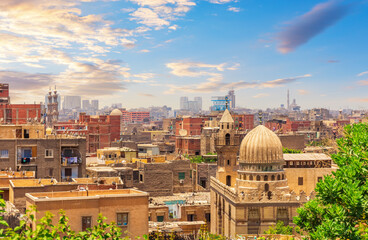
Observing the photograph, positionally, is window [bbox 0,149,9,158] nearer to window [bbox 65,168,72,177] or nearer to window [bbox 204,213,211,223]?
window [bbox 65,168,72,177]

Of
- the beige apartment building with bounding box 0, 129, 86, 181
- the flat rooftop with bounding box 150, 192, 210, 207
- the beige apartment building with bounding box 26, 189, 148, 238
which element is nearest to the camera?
the beige apartment building with bounding box 26, 189, 148, 238

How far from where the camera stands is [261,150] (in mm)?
43625

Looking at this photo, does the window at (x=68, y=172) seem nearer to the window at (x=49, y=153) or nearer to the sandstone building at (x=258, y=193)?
the window at (x=49, y=153)

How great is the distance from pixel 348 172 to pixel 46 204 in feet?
49.1

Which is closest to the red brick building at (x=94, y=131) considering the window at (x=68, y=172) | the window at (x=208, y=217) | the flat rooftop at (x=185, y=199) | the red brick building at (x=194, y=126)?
the red brick building at (x=194, y=126)

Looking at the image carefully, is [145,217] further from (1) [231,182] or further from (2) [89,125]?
(2) [89,125]

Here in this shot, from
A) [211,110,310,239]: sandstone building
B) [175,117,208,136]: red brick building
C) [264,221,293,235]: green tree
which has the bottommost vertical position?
[264,221,293,235]: green tree

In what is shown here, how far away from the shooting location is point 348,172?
773 inches

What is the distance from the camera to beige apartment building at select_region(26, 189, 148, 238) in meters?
25.8

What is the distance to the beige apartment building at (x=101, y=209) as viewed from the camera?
25.8 meters

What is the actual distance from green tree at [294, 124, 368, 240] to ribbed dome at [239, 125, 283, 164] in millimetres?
21325

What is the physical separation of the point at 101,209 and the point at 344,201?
1314cm

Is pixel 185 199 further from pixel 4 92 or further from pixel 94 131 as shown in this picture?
pixel 94 131

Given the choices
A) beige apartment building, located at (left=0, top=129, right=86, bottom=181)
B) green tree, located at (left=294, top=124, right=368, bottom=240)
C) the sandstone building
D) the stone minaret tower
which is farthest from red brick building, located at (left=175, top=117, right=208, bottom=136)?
green tree, located at (left=294, top=124, right=368, bottom=240)
